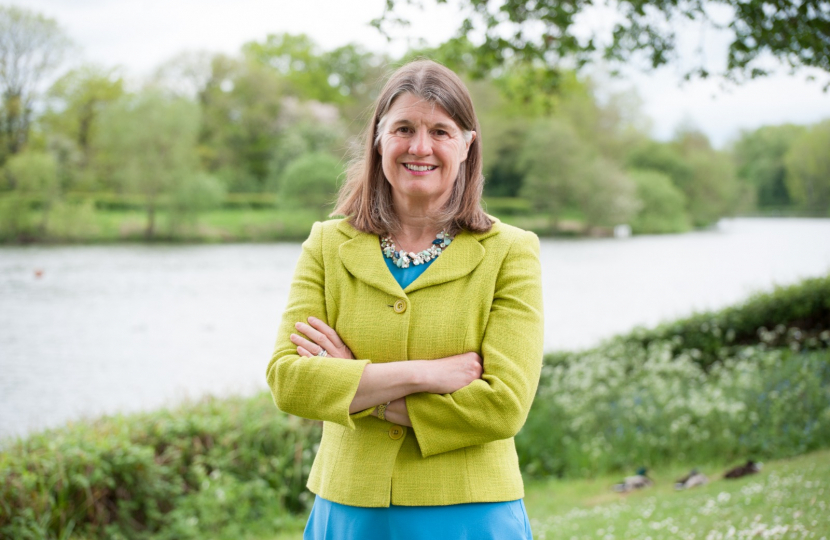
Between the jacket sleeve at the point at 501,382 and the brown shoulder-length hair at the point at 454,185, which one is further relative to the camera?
the brown shoulder-length hair at the point at 454,185

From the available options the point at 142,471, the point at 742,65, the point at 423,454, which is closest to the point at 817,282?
the point at 742,65

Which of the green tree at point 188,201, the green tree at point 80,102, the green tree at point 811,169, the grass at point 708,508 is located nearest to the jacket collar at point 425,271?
the grass at point 708,508

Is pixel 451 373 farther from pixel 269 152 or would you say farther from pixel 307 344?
pixel 269 152

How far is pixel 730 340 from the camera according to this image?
33.3ft

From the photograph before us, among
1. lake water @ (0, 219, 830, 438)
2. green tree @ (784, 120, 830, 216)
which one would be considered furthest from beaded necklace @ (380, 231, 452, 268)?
green tree @ (784, 120, 830, 216)

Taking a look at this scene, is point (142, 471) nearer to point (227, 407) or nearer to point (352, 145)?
point (227, 407)

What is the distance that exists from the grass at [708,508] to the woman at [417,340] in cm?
268

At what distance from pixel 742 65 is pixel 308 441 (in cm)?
610

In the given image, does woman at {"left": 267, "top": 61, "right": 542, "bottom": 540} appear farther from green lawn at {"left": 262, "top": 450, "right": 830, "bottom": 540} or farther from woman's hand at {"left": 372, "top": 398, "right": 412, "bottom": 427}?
green lawn at {"left": 262, "top": 450, "right": 830, "bottom": 540}

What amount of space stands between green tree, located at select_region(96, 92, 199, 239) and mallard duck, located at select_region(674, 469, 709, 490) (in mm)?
35746

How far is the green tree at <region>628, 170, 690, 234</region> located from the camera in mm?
49062

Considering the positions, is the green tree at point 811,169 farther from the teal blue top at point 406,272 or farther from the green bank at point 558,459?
the teal blue top at point 406,272

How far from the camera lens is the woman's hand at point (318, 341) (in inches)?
80.8

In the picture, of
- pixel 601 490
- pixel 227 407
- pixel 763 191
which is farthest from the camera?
pixel 763 191
